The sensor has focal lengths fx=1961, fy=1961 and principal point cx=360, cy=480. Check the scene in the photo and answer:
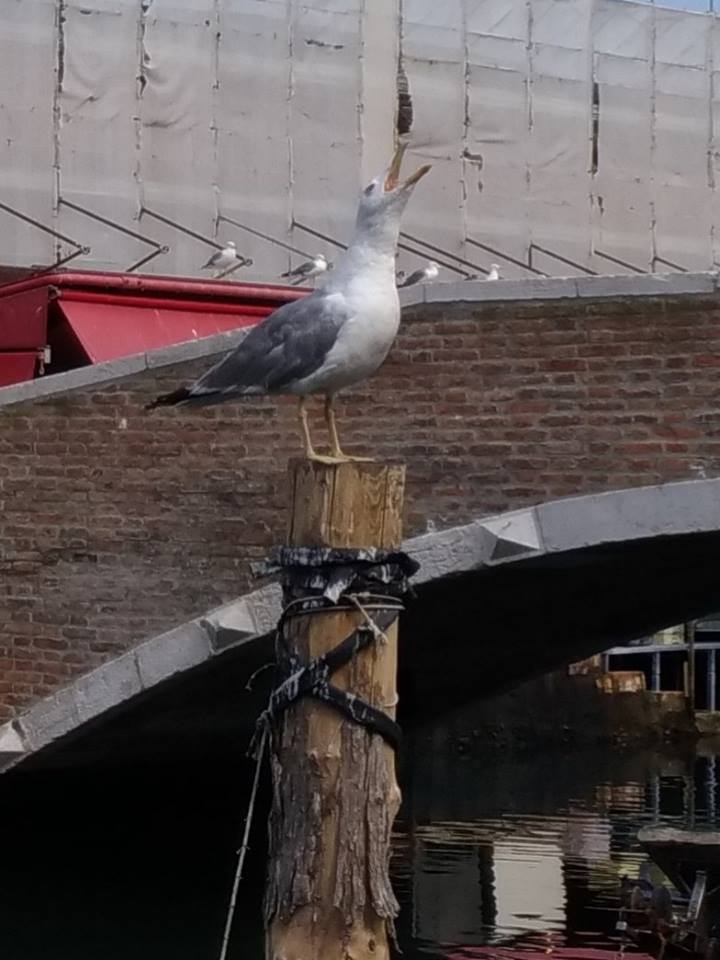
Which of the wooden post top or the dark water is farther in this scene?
the dark water

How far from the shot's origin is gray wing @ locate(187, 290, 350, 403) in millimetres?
4527

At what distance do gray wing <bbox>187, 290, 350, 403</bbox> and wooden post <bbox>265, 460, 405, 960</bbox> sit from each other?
85 cm

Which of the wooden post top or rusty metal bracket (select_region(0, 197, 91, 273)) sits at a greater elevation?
rusty metal bracket (select_region(0, 197, 91, 273))

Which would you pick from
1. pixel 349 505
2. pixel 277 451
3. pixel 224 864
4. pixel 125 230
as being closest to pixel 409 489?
pixel 277 451

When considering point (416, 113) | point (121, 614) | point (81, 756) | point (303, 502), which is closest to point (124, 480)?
point (121, 614)

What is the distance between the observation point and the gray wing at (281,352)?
14.9ft

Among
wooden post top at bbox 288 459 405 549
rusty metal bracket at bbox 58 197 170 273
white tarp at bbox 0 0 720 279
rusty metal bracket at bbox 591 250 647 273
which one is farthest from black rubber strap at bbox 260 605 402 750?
rusty metal bracket at bbox 591 250 647 273

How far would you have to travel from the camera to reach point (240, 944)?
307 inches

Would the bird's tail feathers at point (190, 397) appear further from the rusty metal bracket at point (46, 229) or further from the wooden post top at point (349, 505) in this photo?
the rusty metal bracket at point (46, 229)

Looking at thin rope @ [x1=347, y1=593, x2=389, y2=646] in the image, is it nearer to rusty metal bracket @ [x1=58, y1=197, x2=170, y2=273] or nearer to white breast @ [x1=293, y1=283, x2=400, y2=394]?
white breast @ [x1=293, y1=283, x2=400, y2=394]

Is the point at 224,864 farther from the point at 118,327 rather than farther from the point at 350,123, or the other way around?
the point at 350,123

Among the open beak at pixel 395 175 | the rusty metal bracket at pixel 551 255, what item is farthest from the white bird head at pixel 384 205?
the rusty metal bracket at pixel 551 255

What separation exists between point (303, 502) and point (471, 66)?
1290cm

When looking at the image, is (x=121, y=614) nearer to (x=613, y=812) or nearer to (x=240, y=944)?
(x=240, y=944)
